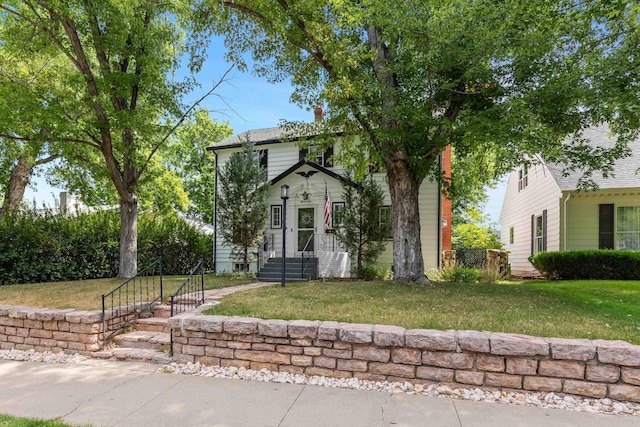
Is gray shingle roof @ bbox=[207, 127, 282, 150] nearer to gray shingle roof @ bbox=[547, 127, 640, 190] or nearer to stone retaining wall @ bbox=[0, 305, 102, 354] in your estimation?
stone retaining wall @ bbox=[0, 305, 102, 354]

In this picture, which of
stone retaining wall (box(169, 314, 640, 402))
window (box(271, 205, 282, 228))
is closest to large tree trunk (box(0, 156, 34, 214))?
window (box(271, 205, 282, 228))

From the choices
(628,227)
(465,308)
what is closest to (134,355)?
(465,308)

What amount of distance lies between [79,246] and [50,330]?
6525 millimetres

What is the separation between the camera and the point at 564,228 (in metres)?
11.0

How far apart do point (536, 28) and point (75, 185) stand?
50.5 ft

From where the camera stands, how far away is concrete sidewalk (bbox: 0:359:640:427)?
311 centimetres

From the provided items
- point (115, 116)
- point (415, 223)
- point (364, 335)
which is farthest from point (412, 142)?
point (115, 116)

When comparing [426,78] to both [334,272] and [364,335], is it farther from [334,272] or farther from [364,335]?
[334,272]

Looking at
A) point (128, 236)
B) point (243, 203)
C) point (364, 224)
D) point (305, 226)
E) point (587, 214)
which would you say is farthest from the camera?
point (305, 226)

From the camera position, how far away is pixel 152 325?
232 inches

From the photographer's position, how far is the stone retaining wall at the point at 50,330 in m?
5.26

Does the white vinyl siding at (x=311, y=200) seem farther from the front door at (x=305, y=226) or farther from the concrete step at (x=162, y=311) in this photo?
the concrete step at (x=162, y=311)

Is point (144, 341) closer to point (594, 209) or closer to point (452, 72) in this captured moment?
point (452, 72)

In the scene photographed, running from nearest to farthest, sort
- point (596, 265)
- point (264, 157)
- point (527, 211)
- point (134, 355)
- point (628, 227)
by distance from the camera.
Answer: point (134, 355), point (596, 265), point (628, 227), point (264, 157), point (527, 211)
